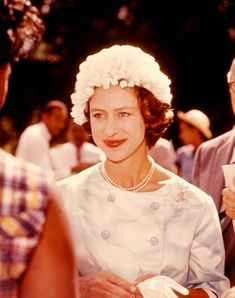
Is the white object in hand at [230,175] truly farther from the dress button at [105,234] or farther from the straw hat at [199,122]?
the straw hat at [199,122]

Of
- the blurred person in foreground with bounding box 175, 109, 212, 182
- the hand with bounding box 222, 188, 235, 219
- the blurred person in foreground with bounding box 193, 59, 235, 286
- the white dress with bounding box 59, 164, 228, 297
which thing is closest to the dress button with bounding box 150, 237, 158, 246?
the white dress with bounding box 59, 164, 228, 297

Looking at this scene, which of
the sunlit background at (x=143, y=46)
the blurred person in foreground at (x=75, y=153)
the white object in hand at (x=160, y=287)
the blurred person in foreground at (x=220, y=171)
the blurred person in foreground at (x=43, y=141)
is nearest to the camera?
the white object in hand at (x=160, y=287)

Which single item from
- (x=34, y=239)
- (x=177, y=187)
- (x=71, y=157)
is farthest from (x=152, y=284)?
(x=71, y=157)

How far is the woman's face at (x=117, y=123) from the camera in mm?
3516

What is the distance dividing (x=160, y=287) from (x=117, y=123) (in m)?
0.80

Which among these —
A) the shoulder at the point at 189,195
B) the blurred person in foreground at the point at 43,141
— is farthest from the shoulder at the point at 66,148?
the shoulder at the point at 189,195

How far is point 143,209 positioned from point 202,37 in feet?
55.9

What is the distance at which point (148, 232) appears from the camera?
3.49 m

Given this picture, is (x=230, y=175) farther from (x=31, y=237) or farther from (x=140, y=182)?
(x=31, y=237)

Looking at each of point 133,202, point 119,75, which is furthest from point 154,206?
point 119,75

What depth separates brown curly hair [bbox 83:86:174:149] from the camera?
359 cm

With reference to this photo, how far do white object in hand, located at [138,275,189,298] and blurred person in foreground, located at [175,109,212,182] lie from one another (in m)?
5.94

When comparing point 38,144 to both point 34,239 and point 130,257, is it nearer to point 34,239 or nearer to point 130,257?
point 130,257

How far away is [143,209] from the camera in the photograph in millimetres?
3547
